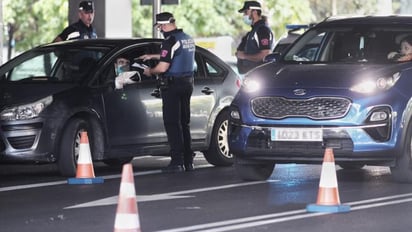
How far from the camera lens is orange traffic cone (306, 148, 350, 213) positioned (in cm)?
1019

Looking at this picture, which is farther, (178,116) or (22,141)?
(178,116)

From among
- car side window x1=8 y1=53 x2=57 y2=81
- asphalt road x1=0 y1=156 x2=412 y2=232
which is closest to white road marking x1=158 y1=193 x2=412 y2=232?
asphalt road x1=0 y1=156 x2=412 y2=232

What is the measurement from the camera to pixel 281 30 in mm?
42156

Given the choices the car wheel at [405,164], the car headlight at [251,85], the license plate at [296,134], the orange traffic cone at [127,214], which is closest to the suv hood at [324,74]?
the car headlight at [251,85]

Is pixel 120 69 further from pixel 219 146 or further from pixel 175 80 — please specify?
pixel 219 146

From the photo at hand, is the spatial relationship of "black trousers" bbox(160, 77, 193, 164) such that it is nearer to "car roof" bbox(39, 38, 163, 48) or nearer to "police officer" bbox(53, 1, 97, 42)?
"car roof" bbox(39, 38, 163, 48)

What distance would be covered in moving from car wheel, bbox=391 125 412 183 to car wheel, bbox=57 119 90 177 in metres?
3.52

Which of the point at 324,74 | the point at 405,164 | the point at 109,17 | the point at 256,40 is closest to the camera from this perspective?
the point at 405,164

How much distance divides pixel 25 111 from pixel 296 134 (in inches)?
121

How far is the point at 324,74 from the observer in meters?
12.3

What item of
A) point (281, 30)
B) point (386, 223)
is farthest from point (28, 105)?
point (281, 30)

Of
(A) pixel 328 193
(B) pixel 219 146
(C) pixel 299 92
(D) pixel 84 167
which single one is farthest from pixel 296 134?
(B) pixel 219 146

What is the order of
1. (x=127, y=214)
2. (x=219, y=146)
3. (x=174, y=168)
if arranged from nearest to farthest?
(x=127, y=214)
(x=174, y=168)
(x=219, y=146)

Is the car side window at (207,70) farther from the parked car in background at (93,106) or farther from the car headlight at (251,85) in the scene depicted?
the car headlight at (251,85)
